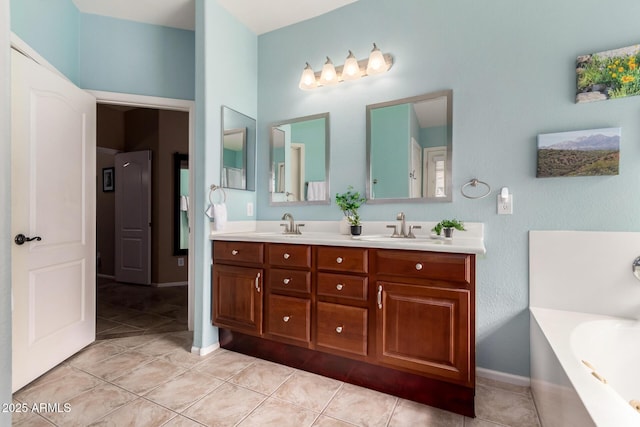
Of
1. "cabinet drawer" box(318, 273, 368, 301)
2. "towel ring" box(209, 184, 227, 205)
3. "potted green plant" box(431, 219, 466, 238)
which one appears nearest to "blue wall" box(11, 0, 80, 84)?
"towel ring" box(209, 184, 227, 205)

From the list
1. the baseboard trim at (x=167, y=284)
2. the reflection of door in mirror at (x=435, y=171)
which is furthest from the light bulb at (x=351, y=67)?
the baseboard trim at (x=167, y=284)

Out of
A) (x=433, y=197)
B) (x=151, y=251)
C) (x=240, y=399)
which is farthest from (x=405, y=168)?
(x=151, y=251)

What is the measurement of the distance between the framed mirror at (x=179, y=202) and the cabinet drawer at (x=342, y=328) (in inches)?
126

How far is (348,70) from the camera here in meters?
2.23

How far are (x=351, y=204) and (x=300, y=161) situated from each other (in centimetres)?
64

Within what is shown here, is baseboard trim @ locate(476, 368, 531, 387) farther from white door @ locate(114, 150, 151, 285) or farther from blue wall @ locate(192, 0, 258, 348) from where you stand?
white door @ locate(114, 150, 151, 285)

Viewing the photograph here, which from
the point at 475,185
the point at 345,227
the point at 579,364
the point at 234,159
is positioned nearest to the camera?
the point at 579,364

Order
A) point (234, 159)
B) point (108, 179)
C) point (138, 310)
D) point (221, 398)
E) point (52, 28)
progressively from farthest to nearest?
1. point (108, 179)
2. point (138, 310)
3. point (234, 159)
4. point (52, 28)
5. point (221, 398)

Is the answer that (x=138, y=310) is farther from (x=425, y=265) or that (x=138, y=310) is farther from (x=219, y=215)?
(x=425, y=265)

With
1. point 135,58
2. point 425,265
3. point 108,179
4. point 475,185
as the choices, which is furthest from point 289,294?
point 108,179

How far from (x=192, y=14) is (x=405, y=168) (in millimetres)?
2163

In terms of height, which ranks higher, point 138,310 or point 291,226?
point 291,226

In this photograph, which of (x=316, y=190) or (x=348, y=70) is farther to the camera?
(x=316, y=190)

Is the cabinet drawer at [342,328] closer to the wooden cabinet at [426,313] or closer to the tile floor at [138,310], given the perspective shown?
the wooden cabinet at [426,313]
